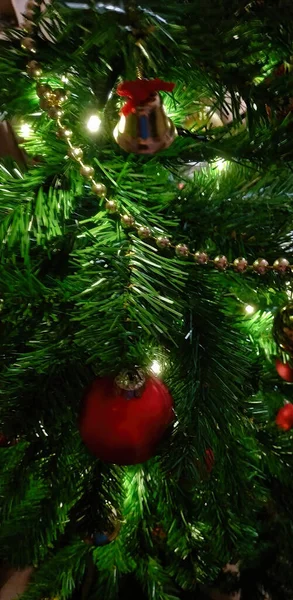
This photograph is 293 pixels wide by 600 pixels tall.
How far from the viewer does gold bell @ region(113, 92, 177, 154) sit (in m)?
0.38

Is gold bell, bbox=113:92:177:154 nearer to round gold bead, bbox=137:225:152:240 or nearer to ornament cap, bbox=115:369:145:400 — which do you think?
round gold bead, bbox=137:225:152:240

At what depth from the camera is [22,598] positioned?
639 mm

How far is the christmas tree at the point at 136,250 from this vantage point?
0.36 meters

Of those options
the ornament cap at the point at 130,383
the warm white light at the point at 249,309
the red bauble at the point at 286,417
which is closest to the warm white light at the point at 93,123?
the ornament cap at the point at 130,383

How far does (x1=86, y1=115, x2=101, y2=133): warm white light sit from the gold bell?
6 cm

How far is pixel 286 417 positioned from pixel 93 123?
19.4 inches

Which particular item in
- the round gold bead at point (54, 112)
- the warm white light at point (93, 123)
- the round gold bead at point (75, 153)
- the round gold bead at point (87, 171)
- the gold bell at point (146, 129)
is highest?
the round gold bead at point (54, 112)

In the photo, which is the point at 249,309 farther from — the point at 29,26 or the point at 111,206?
the point at 29,26

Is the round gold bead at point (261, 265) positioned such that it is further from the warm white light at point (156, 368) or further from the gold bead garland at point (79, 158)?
the warm white light at point (156, 368)

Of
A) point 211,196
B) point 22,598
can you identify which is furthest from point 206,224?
point 22,598

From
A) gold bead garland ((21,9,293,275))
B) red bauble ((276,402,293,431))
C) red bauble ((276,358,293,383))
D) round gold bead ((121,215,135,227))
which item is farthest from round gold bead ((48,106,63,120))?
red bauble ((276,402,293,431))

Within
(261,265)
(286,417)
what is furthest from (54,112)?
(286,417)

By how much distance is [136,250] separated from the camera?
38cm

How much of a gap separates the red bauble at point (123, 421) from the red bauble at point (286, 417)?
324mm
